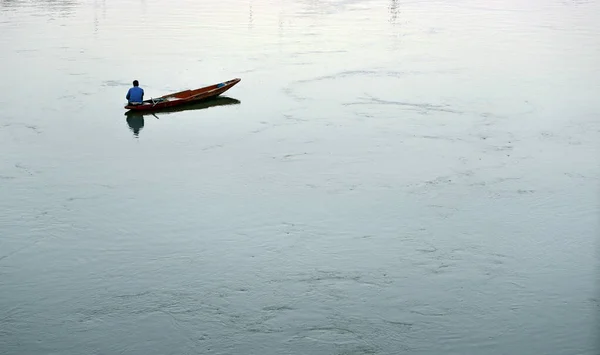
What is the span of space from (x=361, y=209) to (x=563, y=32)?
1640 centimetres

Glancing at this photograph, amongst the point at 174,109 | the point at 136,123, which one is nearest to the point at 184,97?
the point at 174,109

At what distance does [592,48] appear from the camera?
2306 cm

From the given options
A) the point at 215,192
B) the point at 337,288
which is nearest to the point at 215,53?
Result: the point at 215,192

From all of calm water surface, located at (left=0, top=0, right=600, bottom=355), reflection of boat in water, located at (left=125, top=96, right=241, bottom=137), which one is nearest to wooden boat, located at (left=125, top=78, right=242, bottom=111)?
reflection of boat in water, located at (left=125, top=96, right=241, bottom=137)

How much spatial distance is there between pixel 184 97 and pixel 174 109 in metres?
0.35

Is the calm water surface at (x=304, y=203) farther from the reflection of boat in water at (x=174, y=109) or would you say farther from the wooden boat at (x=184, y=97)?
the wooden boat at (x=184, y=97)

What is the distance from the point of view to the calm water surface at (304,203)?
907 centimetres

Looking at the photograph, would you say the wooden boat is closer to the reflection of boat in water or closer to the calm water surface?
the reflection of boat in water

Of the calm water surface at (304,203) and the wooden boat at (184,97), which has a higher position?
the wooden boat at (184,97)

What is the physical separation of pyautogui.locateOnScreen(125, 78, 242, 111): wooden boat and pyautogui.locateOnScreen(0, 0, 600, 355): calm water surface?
24cm

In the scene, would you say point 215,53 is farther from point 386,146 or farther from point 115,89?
point 386,146

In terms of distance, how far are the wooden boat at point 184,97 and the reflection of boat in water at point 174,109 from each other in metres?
0.08

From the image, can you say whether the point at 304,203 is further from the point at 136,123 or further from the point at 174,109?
the point at 174,109

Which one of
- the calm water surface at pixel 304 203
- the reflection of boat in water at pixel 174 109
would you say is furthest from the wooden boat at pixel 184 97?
the calm water surface at pixel 304 203
